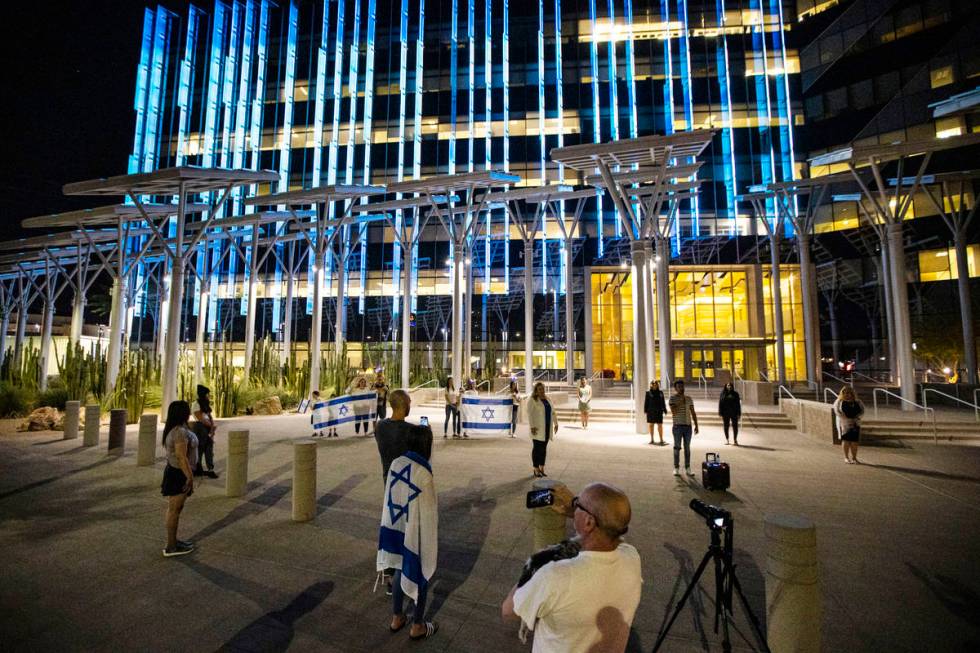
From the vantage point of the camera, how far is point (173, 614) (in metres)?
3.67

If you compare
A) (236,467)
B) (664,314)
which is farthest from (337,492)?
(664,314)

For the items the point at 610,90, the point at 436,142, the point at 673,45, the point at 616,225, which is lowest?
the point at 616,225

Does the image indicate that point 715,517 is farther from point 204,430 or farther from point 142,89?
point 142,89

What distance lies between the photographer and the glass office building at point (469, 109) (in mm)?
39594

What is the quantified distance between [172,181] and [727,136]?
41.5m

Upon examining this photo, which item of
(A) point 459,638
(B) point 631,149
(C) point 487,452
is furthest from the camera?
(B) point 631,149

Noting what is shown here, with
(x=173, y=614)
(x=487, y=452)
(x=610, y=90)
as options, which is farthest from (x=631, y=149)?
(x=610, y=90)

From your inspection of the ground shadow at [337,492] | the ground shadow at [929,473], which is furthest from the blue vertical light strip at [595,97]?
the ground shadow at [337,492]

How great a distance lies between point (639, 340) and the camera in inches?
585

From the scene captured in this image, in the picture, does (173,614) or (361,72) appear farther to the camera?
(361,72)

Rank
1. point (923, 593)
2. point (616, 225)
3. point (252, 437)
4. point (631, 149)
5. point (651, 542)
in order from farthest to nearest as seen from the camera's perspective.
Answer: point (616, 225)
point (631, 149)
point (252, 437)
point (651, 542)
point (923, 593)

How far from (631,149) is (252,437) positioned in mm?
13718

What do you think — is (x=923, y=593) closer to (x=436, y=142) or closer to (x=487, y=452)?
(x=487, y=452)

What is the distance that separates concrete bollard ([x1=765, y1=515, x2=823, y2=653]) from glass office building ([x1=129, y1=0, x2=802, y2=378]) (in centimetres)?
3408
